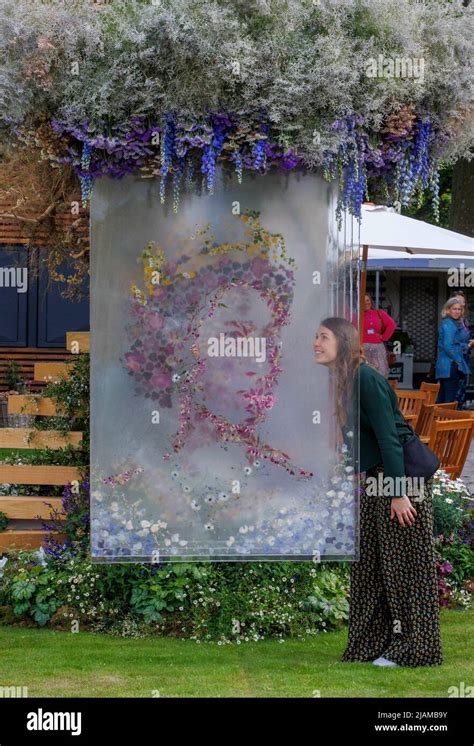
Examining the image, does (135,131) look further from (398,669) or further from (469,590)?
(469,590)

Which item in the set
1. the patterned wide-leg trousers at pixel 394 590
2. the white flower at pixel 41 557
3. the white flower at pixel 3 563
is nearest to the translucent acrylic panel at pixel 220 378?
the patterned wide-leg trousers at pixel 394 590

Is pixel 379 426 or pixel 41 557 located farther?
pixel 41 557

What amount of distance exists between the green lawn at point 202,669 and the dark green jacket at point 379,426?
97cm

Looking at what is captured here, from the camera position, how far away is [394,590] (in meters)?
6.30

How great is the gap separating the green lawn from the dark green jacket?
97 cm

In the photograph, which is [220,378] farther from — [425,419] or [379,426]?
[425,419]

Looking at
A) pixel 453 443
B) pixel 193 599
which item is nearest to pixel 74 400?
pixel 193 599

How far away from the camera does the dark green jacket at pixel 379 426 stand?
241 inches

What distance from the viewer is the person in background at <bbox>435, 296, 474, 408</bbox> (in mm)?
16016

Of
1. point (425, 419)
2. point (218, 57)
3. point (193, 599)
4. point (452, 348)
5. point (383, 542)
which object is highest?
point (218, 57)

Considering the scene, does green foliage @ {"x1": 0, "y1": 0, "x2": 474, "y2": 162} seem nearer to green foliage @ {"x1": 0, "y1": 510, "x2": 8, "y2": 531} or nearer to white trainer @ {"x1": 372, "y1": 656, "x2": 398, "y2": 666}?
white trainer @ {"x1": 372, "y1": 656, "x2": 398, "y2": 666}

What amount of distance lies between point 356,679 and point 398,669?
12.7 inches

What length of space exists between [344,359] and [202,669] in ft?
5.90

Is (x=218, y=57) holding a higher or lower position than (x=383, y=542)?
higher
